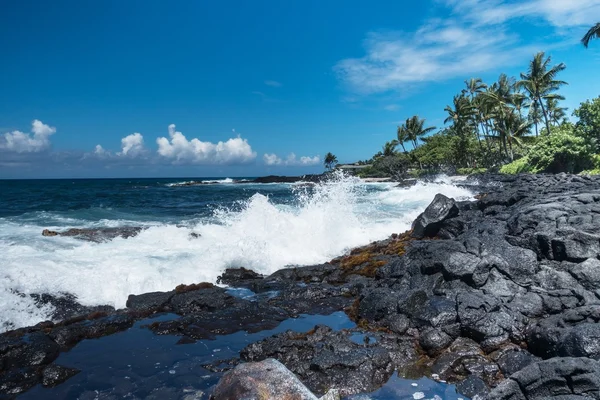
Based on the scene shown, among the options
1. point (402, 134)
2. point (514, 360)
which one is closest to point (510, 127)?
point (402, 134)

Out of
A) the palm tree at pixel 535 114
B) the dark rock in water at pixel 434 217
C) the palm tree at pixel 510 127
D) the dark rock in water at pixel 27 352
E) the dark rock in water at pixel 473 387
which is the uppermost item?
the palm tree at pixel 535 114

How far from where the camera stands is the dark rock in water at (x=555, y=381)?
13.7ft

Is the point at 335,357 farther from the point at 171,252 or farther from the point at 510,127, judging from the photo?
the point at 510,127

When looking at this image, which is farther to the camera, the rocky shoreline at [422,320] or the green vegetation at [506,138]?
the green vegetation at [506,138]

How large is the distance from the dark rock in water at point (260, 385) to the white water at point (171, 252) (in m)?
5.66

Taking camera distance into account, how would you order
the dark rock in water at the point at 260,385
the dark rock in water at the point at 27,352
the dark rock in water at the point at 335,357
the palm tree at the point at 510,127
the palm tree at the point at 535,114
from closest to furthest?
1. the dark rock in water at the point at 260,385
2. the dark rock in water at the point at 335,357
3. the dark rock in water at the point at 27,352
4. the palm tree at the point at 510,127
5. the palm tree at the point at 535,114

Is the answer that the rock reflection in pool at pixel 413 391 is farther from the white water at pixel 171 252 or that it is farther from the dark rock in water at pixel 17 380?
the white water at pixel 171 252

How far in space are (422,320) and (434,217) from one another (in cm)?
802

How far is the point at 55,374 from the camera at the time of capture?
19.1 ft

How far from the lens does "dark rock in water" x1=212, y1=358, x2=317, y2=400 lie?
4121 millimetres

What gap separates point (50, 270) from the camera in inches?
390

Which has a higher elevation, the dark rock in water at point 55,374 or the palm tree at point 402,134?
the palm tree at point 402,134

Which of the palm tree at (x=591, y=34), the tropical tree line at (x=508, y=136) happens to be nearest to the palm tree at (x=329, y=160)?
the tropical tree line at (x=508, y=136)

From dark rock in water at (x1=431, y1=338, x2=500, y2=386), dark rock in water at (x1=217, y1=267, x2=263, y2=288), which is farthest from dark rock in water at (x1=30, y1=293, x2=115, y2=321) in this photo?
dark rock in water at (x1=431, y1=338, x2=500, y2=386)
